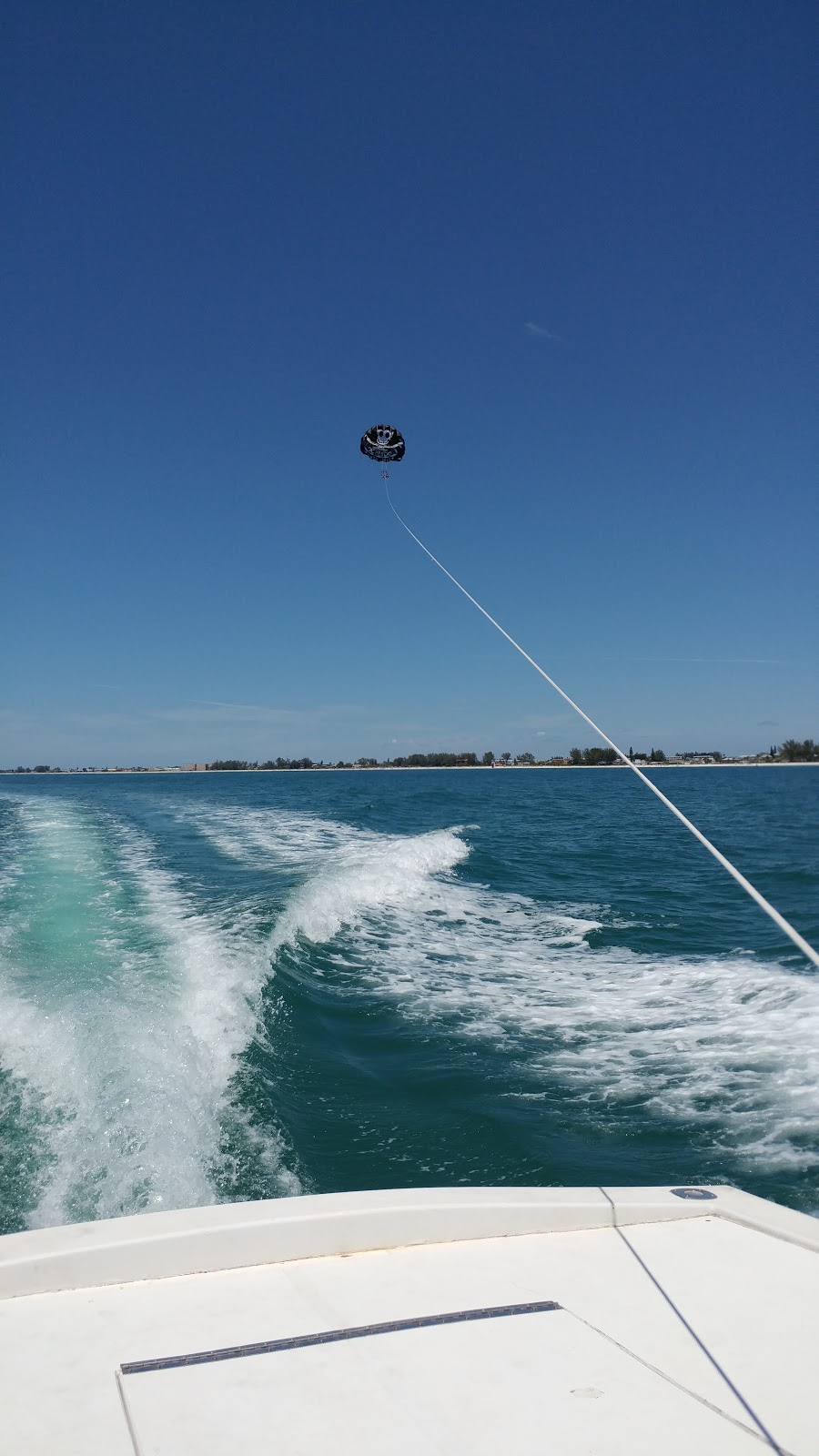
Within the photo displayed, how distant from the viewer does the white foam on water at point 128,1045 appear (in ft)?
13.1

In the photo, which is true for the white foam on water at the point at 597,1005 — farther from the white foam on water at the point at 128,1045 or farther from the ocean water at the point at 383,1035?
the white foam on water at the point at 128,1045

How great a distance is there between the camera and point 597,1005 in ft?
23.4

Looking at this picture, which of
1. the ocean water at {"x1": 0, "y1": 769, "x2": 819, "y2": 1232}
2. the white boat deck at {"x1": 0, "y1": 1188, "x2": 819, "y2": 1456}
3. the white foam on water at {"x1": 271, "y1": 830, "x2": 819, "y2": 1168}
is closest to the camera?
the white boat deck at {"x1": 0, "y1": 1188, "x2": 819, "y2": 1456}

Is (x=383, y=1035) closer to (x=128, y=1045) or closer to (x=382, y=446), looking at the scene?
(x=128, y=1045)

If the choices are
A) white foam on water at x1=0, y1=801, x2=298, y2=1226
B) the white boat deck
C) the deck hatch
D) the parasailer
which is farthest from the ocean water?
the parasailer

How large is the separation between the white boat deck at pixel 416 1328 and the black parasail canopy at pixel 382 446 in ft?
29.9

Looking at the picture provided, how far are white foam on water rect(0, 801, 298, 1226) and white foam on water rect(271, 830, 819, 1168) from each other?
137cm

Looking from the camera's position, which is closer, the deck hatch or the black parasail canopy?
the deck hatch

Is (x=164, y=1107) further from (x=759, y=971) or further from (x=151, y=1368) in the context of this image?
(x=759, y=971)

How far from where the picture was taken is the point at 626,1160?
4.38 metres

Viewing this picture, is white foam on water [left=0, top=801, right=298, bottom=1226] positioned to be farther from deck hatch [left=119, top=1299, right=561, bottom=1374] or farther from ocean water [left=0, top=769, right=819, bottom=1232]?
deck hatch [left=119, top=1299, right=561, bottom=1374]

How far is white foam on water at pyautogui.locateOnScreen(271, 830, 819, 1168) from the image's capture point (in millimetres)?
5047

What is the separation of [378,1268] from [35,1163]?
2598 millimetres

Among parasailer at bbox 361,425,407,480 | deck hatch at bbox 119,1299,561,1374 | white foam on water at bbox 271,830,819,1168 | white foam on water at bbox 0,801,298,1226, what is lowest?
white foam on water at bbox 271,830,819,1168
